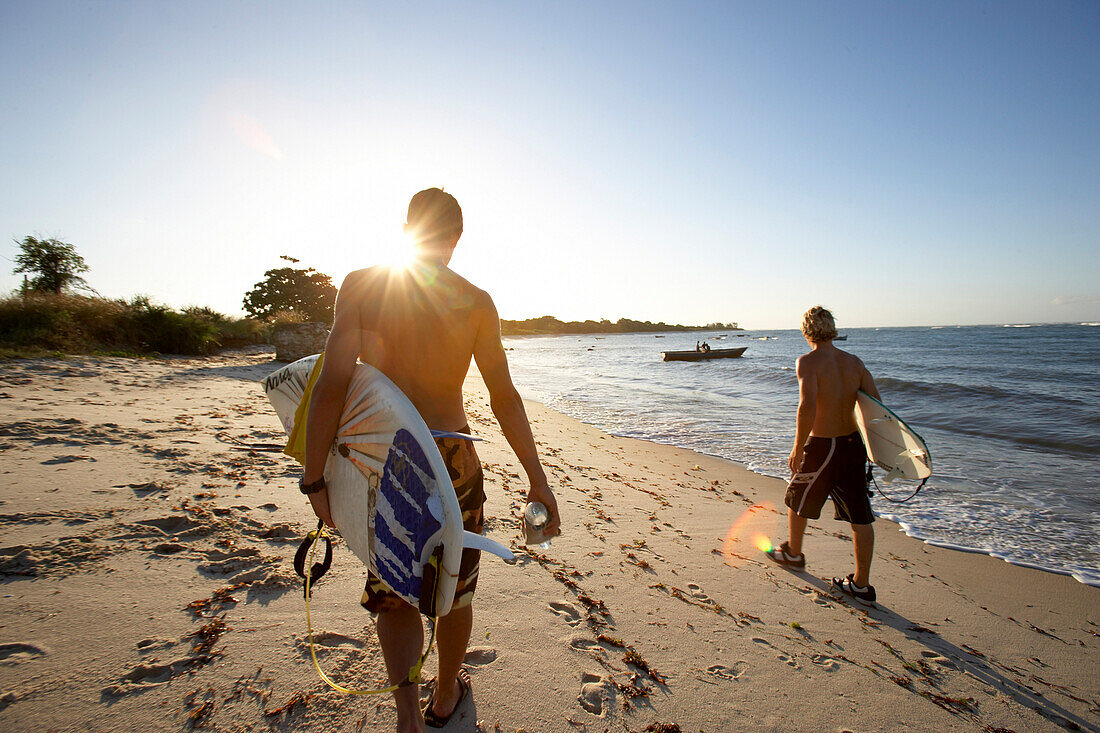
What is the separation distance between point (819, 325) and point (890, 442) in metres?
1.25

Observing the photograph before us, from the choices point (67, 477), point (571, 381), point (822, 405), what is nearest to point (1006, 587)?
point (822, 405)

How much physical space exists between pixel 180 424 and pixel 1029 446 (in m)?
15.0

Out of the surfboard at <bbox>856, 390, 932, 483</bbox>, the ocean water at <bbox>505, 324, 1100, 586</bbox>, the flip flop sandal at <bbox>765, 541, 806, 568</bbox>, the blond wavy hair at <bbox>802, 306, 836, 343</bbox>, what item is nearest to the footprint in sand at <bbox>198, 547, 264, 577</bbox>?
Result: the flip flop sandal at <bbox>765, 541, 806, 568</bbox>

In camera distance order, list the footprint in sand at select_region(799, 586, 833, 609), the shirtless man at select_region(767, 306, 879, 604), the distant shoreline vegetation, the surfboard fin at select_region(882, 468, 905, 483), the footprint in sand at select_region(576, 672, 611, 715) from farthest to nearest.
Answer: the distant shoreline vegetation
the surfboard fin at select_region(882, 468, 905, 483)
the shirtless man at select_region(767, 306, 879, 604)
the footprint in sand at select_region(799, 586, 833, 609)
the footprint in sand at select_region(576, 672, 611, 715)

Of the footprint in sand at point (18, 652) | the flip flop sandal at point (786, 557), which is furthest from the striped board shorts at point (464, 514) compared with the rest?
the flip flop sandal at point (786, 557)

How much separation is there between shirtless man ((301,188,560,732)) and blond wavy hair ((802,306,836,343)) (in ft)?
10.3

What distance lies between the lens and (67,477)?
3.59 m

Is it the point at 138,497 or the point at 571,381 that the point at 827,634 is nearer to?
the point at 138,497

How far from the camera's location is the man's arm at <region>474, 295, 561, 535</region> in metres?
1.90

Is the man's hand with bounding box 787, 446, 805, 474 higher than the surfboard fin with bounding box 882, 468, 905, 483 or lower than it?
higher

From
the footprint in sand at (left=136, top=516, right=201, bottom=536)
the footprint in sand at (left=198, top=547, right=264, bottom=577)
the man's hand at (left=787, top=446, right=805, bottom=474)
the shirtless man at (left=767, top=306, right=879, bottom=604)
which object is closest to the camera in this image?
the footprint in sand at (left=198, top=547, right=264, bottom=577)

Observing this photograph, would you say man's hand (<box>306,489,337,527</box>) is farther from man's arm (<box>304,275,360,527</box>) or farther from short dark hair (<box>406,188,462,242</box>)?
short dark hair (<box>406,188,462,242</box>)

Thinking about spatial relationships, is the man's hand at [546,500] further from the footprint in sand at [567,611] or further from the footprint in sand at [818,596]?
the footprint in sand at [818,596]

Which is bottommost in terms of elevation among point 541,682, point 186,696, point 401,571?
point 541,682
